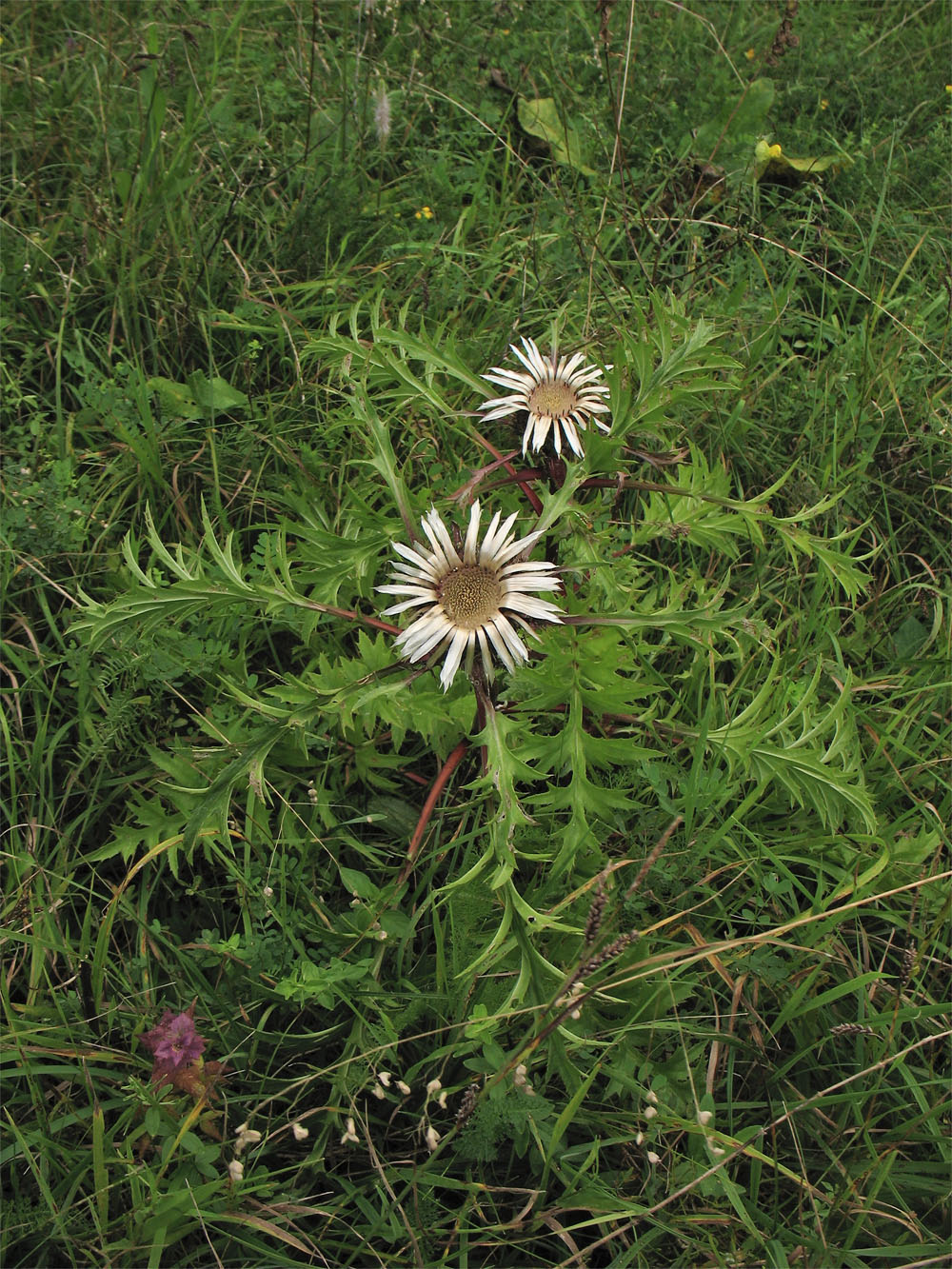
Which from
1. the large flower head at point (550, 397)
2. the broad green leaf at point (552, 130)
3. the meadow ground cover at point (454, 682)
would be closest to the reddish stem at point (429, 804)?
the meadow ground cover at point (454, 682)

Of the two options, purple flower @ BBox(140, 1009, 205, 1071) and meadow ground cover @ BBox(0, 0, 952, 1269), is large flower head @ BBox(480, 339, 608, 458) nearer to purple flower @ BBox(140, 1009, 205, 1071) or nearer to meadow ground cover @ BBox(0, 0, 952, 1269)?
meadow ground cover @ BBox(0, 0, 952, 1269)

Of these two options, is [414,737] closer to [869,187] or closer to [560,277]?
[560,277]

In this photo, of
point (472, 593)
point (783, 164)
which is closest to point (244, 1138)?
point (472, 593)

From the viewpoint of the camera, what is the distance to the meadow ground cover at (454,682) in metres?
1.77

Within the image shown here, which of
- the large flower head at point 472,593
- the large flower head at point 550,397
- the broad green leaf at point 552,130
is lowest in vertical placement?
the large flower head at point 472,593

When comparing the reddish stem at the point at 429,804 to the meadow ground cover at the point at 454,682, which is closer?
the meadow ground cover at the point at 454,682

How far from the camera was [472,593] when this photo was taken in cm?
181

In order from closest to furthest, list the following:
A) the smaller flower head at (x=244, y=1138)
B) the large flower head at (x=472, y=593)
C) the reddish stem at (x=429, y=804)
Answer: the smaller flower head at (x=244, y=1138) → the large flower head at (x=472, y=593) → the reddish stem at (x=429, y=804)

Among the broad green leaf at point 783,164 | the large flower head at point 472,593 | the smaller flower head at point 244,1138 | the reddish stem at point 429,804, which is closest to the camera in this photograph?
the smaller flower head at point 244,1138

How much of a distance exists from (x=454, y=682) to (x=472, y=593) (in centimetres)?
27

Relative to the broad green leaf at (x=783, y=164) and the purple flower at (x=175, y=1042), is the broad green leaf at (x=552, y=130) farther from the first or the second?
the purple flower at (x=175, y=1042)

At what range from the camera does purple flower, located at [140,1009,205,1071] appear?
1.76 meters

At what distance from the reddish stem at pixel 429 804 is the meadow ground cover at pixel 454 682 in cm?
5

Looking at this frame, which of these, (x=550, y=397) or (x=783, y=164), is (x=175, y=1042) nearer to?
(x=550, y=397)
